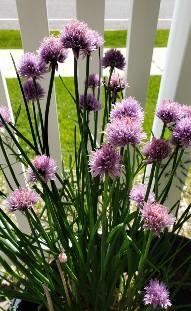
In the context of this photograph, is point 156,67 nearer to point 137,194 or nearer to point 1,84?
point 1,84

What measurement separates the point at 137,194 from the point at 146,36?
49 cm

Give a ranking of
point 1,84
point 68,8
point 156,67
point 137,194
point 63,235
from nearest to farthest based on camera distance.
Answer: point 137,194, point 63,235, point 1,84, point 156,67, point 68,8

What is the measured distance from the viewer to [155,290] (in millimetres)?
629

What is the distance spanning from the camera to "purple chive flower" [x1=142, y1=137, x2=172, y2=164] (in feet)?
2.06

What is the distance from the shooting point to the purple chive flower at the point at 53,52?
1.93ft

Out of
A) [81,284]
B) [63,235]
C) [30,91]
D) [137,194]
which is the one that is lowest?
[81,284]

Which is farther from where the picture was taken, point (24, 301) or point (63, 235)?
point (24, 301)

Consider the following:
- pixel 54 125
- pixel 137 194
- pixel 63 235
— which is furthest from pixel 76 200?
pixel 54 125

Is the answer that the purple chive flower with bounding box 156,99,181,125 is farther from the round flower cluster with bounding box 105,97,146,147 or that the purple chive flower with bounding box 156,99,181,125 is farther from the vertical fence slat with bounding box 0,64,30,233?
the vertical fence slat with bounding box 0,64,30,233

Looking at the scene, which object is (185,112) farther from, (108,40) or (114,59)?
(108,40)

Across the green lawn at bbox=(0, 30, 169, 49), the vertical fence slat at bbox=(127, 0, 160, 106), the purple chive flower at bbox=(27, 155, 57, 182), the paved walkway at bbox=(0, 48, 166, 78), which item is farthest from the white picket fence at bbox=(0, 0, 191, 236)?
the green lawn at bbox=(0, 30, 169, 49)

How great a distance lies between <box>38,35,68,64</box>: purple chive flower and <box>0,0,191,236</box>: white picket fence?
1.04 feet

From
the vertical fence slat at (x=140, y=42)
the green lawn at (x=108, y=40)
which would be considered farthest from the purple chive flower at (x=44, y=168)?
the green lawn at (x=108, y=40)

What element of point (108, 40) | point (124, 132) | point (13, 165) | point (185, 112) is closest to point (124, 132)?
point (124, 132)
